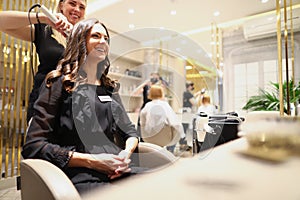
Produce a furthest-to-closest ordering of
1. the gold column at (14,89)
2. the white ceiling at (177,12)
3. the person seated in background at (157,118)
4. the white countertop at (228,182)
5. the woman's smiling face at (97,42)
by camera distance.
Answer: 1. the white ceiling at (177,12)
2. the gold column at (14,89)
3. the person seated in background at (157,118)
4. the woman's smiling face at (97,42)
5. the white countertop at (228,182)

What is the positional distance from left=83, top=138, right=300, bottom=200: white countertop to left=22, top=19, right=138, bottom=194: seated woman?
49cm

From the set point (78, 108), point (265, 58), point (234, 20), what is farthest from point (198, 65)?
point (234, 20)

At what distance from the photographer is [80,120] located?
75 cm

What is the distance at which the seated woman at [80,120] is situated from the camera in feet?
2.26

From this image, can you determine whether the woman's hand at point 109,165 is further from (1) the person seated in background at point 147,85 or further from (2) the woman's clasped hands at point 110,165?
(1) the person seated in background at point 147,85

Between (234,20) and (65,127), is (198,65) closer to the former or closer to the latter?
(65,127)

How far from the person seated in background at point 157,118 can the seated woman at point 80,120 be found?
0.39 m

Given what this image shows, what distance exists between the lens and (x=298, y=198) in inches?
7.0

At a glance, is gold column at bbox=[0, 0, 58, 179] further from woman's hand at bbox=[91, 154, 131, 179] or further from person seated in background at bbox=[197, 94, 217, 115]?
person seated in background at bbox=[197, 94, 217, 115]

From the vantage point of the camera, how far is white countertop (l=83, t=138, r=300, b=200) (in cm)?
18

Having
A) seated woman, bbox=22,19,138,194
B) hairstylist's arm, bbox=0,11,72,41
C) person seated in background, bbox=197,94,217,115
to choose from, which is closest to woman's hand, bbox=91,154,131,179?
seated woman, bbox=22,19,138,194

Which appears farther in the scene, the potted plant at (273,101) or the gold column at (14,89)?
the gold column at (14,89)

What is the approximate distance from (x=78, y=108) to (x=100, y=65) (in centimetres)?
23

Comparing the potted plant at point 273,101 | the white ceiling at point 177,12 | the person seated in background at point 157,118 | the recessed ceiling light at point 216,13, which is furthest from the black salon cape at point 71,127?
A: the recessed ceiling light at point 216,13
